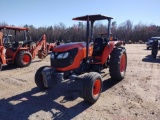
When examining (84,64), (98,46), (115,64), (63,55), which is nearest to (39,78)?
(63,55)

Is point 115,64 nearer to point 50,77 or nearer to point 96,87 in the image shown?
point 96,87

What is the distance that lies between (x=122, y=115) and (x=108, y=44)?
276cm

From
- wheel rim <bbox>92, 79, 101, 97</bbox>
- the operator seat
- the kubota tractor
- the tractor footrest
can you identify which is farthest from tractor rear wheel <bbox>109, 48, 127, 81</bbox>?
the tractor footrest

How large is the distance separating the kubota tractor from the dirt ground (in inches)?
12.7

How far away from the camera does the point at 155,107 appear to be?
15.6 feet

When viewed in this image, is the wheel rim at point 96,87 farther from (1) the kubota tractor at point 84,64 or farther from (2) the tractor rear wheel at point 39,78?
(2) the tractor rear wheel at point 39,78

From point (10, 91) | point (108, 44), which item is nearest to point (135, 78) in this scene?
point (108, 44)

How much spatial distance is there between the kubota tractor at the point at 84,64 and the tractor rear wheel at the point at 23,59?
4570 millimetres

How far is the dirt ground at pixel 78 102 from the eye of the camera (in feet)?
14.4

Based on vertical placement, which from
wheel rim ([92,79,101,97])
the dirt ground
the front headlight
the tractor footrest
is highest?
the front headlight

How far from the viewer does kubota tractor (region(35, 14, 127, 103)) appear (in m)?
5.04

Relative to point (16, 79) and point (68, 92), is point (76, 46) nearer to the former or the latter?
point (68, 92)

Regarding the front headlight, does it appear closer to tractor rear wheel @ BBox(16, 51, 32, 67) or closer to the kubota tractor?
the kubota tractor

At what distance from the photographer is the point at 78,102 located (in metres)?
5.11
